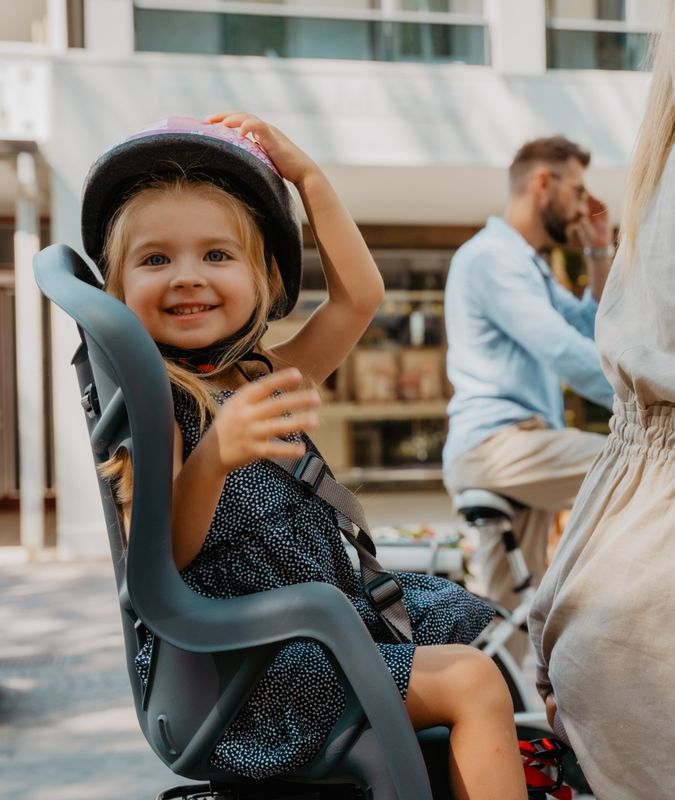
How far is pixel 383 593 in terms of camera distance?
1.47 m

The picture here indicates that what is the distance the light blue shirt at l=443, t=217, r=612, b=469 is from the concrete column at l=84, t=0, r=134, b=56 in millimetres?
5879

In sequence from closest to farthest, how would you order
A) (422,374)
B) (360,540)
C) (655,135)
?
(655,135) < (360,540) < (422,374)

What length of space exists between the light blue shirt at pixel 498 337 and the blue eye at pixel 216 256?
76.7 inches

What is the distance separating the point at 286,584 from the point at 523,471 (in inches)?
82.8

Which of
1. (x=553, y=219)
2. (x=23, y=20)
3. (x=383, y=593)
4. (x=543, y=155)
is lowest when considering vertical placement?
(x=383, y=593)

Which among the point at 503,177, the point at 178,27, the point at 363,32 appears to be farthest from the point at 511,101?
the point at 178,27

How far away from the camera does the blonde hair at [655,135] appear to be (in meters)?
1.36

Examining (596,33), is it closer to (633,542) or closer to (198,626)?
(633,542)

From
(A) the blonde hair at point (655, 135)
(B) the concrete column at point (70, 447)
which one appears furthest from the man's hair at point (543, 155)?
(B) the concrete column at point (70, 447)

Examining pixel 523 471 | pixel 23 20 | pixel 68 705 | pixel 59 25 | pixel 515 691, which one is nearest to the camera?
pixel 515 691

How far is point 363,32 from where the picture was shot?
934cm

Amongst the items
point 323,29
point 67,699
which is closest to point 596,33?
point 323,29

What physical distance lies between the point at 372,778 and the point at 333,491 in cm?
44

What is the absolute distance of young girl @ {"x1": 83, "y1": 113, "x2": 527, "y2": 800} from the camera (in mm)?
1288
